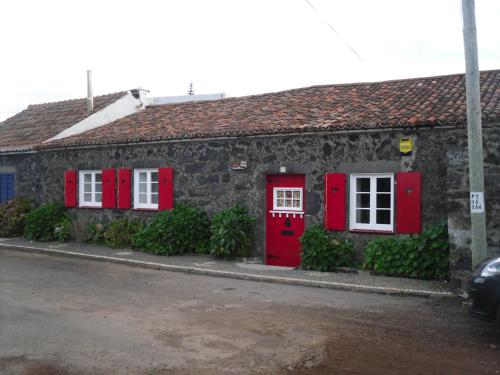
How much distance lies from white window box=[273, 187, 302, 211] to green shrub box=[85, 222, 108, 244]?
5709 millimetres

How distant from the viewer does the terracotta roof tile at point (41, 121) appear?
17234 mm

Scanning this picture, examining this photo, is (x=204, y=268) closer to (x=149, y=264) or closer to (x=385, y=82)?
(x=149, y=264)

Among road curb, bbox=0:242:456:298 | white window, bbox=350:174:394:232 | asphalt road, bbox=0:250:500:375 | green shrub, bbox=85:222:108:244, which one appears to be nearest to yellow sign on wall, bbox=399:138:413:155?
white window, bbox=350:174:394:232

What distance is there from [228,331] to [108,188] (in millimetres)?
9381

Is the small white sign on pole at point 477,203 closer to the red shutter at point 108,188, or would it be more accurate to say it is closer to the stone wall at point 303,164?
the stone wall at point 303,164

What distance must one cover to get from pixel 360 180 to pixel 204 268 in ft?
12.8

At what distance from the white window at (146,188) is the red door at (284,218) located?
3.75 meters

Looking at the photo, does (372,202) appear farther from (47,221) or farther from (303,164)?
(47,221)

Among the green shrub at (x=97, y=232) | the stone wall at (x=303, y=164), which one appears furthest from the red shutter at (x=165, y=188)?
the green shrub at (x=97, y=232)

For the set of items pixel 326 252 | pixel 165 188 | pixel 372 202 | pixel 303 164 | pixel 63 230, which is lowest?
pixel 326 252

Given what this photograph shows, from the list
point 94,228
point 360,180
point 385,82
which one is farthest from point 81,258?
point 385,82

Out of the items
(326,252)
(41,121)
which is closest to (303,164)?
(326,252)

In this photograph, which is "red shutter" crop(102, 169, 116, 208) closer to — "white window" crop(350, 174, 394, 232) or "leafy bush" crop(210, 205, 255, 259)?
"leafy bush" crop(210, 205, 255, 259)

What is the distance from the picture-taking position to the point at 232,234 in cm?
1182
